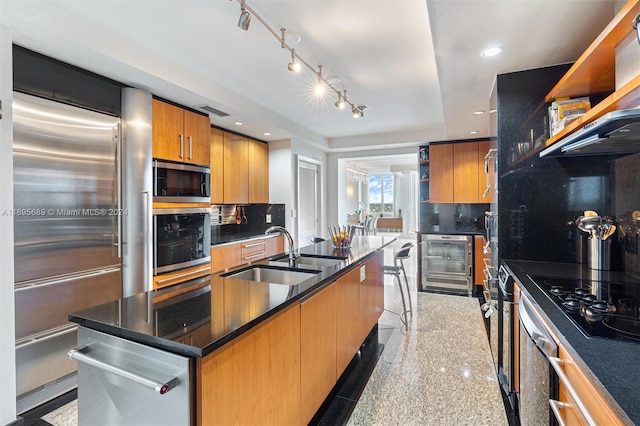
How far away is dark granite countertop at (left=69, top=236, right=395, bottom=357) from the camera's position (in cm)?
100

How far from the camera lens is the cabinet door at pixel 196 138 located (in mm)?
3178

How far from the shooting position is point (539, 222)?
2182mm

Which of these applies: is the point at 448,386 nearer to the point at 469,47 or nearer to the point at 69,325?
the point at 469,47

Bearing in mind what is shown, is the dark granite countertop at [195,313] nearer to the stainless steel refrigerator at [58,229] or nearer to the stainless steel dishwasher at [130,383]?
the stainless steel dishwasher at [130,383]

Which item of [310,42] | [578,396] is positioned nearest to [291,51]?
[310,42]

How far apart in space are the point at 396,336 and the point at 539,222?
1.63 metres

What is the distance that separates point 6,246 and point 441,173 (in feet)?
16.1

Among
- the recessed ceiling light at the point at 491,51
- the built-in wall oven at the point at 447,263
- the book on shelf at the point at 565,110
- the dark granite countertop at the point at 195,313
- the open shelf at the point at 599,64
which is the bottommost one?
the built-in wall oven at the point at 447,263

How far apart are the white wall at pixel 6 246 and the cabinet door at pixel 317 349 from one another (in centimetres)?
172

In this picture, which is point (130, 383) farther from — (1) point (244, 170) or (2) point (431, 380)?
(1) point (244, 170)

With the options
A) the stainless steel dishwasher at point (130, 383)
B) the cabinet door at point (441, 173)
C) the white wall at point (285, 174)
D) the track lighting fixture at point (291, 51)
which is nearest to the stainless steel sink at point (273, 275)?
the stainless steel dishwasher at point (130, 383)

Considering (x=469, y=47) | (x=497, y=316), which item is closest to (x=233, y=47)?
(x=469, y=47)

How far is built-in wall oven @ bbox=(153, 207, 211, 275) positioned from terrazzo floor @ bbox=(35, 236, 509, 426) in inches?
47.0

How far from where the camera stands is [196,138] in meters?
3.30
